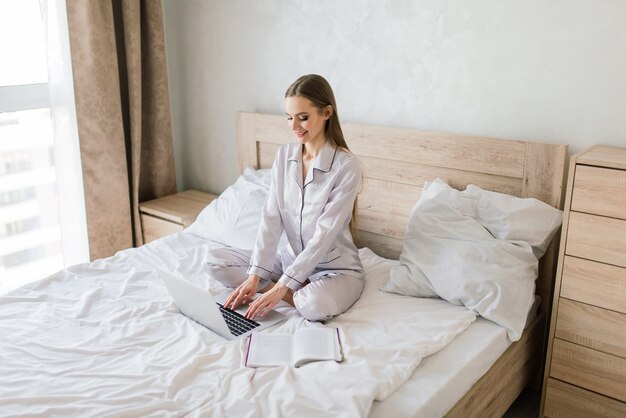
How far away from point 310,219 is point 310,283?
257 mm

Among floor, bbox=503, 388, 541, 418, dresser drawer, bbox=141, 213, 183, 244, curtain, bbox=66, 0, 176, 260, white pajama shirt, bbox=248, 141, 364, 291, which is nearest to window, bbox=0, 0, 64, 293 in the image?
curtain, bbox=66, 0, 176, 260

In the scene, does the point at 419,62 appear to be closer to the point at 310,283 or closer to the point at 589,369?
the point at 310,283

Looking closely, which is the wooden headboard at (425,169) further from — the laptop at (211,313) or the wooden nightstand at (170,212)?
the laptop at (211,313)

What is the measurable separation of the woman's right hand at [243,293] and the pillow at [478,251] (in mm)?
473

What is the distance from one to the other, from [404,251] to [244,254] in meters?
0.62

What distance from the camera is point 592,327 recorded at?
6.51ft

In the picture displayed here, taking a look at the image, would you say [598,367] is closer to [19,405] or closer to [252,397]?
[252,397]

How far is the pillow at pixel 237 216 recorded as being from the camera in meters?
2.66

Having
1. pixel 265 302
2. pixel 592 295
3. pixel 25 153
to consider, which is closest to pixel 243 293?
pixel 265 302

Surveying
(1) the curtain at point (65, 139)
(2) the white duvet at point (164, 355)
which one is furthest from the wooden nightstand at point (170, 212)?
(2) the white duvet at point (164, 355)

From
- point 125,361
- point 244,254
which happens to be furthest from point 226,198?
point 125,361

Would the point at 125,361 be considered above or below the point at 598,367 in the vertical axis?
above

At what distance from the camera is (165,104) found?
333cm

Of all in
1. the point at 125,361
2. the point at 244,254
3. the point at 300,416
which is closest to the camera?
the point at 300,416
